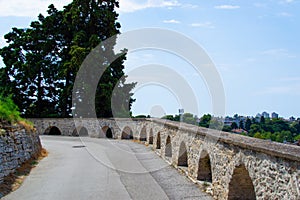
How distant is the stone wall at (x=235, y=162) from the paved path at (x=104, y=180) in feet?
2.13

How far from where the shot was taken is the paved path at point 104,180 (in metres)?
9.04

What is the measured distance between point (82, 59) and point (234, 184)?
21.4 m

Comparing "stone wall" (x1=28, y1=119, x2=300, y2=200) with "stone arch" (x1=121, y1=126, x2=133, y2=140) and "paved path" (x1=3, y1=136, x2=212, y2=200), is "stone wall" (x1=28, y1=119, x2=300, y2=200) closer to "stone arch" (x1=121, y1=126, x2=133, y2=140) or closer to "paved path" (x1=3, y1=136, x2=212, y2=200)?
"paved path" (x1=3, y1=136, x2=212, y2=200)

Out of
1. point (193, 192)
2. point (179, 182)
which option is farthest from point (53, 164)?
point (193, 192)

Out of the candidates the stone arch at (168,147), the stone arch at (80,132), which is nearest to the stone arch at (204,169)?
the stone arch at (168,147)

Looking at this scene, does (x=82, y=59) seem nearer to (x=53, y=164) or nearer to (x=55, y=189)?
(x=53, y=164)

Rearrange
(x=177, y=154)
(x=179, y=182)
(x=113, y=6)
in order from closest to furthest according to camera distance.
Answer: (x=179, y=182) < (x=177, y=154) < (x=113, y=6)

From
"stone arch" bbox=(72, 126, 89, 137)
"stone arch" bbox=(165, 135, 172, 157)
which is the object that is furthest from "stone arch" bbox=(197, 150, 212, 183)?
"stone arch" bbox=(72, 126, 89, 137)

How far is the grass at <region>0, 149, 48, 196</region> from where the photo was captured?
9242 mm

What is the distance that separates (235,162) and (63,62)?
2562 centimetres

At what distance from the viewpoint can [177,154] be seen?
1273 cm

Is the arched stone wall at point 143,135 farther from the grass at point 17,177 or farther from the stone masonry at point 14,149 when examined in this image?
the grass at point 17,177

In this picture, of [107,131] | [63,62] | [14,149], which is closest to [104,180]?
[14,149]

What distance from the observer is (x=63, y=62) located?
30703mm
